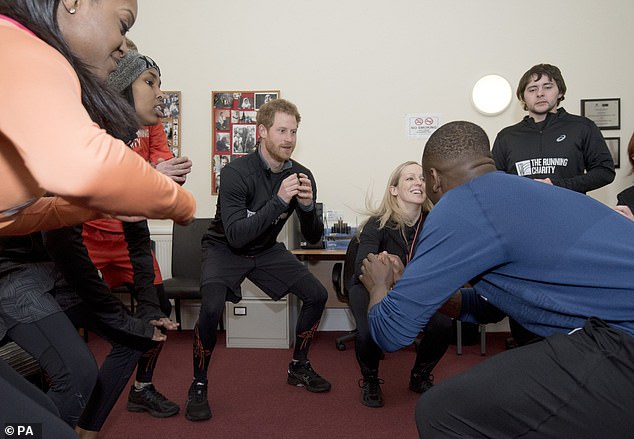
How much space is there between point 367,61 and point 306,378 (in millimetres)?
2938

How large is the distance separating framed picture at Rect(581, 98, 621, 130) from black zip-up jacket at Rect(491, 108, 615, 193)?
153 cm

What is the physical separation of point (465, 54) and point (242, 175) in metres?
2.67

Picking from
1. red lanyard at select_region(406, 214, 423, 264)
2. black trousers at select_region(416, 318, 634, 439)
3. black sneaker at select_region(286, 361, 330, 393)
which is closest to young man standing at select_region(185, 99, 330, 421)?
black sneaker at select_region(286, 361, 330, 393)

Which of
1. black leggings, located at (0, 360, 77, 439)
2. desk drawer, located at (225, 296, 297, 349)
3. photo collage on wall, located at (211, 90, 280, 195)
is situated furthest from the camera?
photo collage on wall, located at (211, 90, 280, 195)

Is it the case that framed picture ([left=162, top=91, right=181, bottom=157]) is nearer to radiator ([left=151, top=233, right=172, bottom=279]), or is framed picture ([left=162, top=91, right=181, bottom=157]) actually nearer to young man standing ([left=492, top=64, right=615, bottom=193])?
radiator ([left=151, top=233, right=172, bottom=279])

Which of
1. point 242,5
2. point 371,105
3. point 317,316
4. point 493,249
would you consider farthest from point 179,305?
point 493,249

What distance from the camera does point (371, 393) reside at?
290cm

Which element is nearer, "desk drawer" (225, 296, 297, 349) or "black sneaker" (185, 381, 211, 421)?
"black sneaker" (185, 381, 211, 421)

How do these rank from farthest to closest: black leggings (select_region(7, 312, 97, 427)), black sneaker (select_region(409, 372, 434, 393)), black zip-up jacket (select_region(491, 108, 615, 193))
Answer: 1. black zip-up jacket (select_region(491, 108, 615, 193))
2. black sneaker (select_region(409, 372, 434, 393))
3. black leggings (select_region(7, 312, 97, 427))

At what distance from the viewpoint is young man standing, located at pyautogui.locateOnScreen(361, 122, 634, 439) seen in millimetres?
1207

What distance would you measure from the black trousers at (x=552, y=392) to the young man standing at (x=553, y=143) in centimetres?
218

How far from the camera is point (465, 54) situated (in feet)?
15.5

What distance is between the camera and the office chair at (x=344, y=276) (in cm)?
368

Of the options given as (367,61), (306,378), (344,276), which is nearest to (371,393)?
(306,378)
